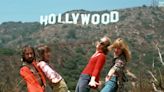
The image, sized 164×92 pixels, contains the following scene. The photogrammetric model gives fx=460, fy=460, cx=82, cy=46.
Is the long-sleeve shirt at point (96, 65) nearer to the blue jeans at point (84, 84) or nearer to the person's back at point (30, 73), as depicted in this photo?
the blue jeans at point (84, 84)

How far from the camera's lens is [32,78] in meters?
5.19

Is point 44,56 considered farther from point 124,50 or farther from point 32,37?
point 32,37

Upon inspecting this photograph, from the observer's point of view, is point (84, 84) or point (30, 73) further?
point (84, 84)

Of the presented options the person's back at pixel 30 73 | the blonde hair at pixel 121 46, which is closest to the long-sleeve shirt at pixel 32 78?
the person's back at pixel 30 73

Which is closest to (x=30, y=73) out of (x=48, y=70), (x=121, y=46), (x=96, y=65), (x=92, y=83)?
(x=48, y=70)

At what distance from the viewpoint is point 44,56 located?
18.4 feet

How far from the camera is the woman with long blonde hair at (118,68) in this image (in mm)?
5766

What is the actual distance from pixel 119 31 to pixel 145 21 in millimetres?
9797

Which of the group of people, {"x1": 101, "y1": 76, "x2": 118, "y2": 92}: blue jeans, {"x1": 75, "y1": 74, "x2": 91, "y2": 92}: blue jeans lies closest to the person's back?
the group of people

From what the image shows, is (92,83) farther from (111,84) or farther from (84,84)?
(111,84)

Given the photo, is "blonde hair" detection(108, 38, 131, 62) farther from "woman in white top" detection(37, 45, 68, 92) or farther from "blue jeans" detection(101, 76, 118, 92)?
"woman in white top" detection(37, 45, 68, 92)

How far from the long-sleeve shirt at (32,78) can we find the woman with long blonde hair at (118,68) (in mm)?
934

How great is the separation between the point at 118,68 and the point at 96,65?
0.28 metres

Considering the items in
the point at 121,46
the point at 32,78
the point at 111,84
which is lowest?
the point at 111,84
